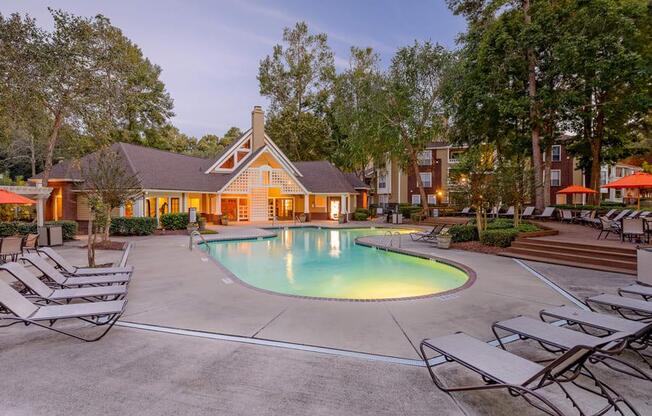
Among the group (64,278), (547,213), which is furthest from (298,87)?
(64,278)

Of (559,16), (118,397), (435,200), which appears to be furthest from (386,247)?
(435,200)

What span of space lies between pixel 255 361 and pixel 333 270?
821 centimetres

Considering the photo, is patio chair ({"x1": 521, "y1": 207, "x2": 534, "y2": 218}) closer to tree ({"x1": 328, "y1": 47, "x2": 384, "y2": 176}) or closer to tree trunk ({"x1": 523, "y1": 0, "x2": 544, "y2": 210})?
tree trunk ({"x1": 523, "y1": 0, "x2": 544, "y2": 210})

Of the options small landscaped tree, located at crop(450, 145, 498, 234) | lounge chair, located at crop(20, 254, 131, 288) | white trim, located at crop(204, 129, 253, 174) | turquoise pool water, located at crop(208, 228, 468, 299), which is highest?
white trim, located at crop(204, 129, 253, 174)

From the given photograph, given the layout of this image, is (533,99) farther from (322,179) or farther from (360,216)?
(322,179)

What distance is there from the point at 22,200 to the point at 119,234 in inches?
345

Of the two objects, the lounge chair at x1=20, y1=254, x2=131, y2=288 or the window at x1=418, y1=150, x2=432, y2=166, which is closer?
the lounge chair at x1=20, y1=254, x2=131, y2=288

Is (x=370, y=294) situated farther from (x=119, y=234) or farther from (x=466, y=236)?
(x=119, y=234)

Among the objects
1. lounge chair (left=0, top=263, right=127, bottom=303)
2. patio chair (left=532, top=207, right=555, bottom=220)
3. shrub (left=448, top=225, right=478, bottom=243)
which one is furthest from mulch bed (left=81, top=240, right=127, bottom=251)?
patio chair (left=532, top=207, right=555, bottom=220)

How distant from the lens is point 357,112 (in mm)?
29484

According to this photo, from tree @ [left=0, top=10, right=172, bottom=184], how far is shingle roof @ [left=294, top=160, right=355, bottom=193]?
1656 centimetres

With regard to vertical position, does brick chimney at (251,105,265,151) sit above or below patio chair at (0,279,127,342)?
above

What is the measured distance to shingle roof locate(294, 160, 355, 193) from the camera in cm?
3188

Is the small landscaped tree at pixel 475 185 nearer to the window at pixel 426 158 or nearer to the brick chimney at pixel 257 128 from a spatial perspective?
the brick chimney at pixel 257 128
